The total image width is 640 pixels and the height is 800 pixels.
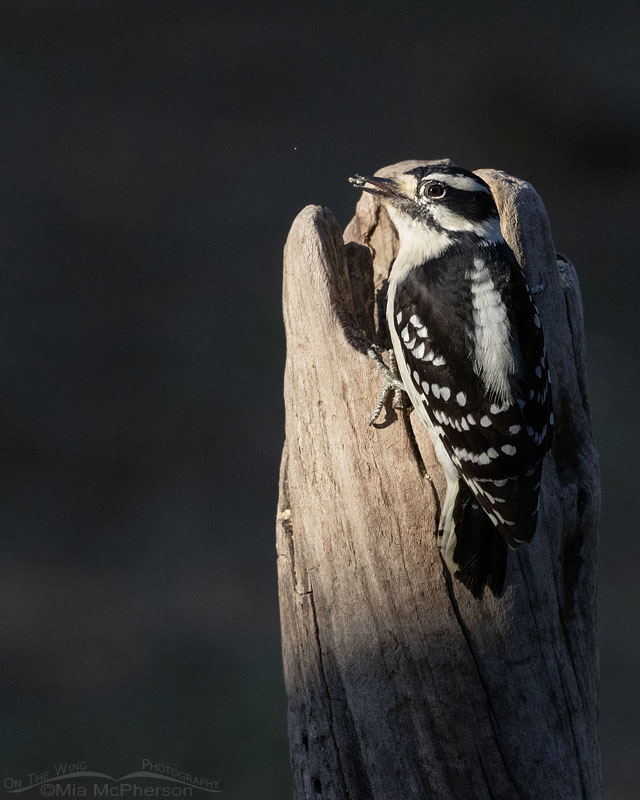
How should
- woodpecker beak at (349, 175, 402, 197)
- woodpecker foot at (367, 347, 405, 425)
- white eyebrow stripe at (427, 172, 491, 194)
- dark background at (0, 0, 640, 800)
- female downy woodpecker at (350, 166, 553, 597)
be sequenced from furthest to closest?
dark background at (0, 0, 640, 800) < woodpecker beak at (349, 175, 402, 197) < white eyebrow stripe at (427, 172, 491, 194) < woodpecker foot at (367, 347, 405, 425) < female downy woodpecker at (350, 166, 553, 597)

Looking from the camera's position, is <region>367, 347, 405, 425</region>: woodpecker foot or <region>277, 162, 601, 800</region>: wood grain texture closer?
<region>277, 162, 601, 800</region>: wood grain texture

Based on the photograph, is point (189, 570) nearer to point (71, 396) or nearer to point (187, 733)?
point (187, 733)

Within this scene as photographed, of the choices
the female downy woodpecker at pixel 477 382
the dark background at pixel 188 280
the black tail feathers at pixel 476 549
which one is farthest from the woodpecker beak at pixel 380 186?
the dark background at pixel 188 280

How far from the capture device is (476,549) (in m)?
2.43

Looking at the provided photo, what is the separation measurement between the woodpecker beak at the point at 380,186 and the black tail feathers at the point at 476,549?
0.99 meters

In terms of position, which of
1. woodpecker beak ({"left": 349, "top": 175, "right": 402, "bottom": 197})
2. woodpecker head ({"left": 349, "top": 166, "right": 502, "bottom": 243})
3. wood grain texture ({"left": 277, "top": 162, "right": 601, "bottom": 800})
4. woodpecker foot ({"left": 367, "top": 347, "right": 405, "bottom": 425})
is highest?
woodpecker beak ({"left": 349, "top": 175, "right": 402, "bottom": 197})

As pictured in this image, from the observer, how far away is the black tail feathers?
2.44 m

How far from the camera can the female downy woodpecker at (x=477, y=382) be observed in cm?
237

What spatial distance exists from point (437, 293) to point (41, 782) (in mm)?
3317

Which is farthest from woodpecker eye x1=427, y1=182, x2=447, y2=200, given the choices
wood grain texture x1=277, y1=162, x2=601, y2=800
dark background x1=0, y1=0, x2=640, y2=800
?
dark background x1=0, y1=0, x2=640, y2=800

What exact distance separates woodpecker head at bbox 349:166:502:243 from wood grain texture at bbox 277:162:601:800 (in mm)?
231

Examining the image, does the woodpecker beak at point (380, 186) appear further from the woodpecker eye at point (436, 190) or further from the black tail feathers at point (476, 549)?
the black tail feathers at point (476, 549)

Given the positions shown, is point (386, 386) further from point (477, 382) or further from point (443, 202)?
point (443, 202)

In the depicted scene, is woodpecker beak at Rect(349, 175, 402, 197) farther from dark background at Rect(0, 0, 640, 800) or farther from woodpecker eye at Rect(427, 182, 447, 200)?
dark background at Rect(0, 0, 640, 800)
